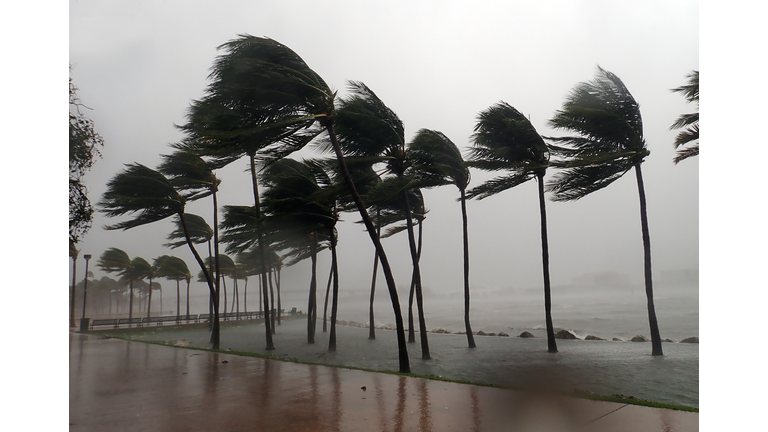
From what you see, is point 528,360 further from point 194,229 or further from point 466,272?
point 194,229

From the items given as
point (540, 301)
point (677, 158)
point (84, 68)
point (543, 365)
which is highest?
point (84, 68)

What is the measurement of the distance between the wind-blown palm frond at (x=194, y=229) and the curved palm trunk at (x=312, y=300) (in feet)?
9.36

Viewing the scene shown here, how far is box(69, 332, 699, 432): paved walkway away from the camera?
9.53ft

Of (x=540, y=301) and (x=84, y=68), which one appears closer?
(x=84, y=68)

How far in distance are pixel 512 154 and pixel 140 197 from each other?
7672 millimetres

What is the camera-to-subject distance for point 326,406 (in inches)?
130

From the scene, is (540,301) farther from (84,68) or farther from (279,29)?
(84,68)

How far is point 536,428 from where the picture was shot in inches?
133

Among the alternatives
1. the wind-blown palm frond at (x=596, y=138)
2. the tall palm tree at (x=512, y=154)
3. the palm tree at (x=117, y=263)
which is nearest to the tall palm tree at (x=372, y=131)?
the tall palm tree at (x=512, y=154)

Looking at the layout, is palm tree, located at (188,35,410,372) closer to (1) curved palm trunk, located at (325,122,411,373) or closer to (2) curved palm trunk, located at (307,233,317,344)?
(1) curved palm trunk, located at (325,122,411,373)

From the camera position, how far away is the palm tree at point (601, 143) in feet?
20.3

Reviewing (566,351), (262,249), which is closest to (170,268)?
(262,249)

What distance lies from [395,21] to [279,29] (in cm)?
191
